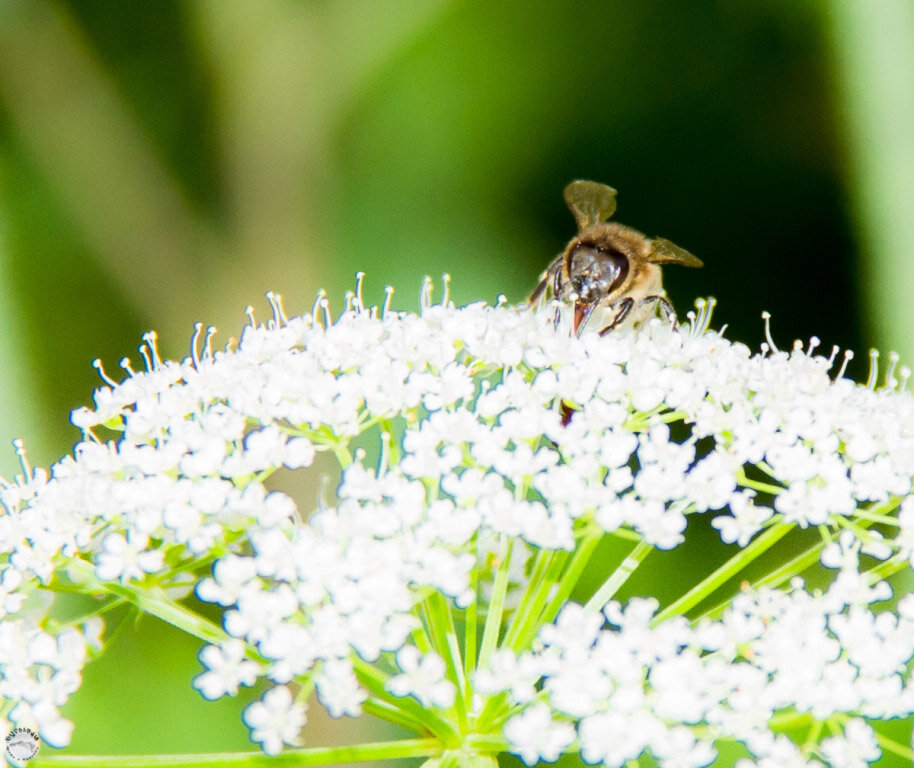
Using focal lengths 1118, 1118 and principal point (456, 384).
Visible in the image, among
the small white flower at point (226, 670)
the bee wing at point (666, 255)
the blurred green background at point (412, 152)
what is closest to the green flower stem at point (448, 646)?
the small white flower at point (226, 670)

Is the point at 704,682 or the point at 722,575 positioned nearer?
the point at 704,682

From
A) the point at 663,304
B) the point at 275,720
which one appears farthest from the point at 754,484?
the point at 663,304

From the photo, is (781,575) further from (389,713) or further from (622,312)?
(622,312)

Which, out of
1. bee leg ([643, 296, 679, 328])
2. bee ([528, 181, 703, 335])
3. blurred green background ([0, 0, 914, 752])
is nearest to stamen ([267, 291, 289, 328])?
bee ([528, 181, 703, 335])

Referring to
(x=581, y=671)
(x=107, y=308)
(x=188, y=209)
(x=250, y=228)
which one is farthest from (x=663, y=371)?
(x=107, y=308)

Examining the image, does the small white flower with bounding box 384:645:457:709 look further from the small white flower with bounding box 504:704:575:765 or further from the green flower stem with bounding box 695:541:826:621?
the green flower stem with bounding box 695:541:826:621

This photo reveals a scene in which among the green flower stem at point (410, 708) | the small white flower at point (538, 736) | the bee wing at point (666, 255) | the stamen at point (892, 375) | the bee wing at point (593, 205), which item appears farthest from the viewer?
the bee wing at point (593, 205)

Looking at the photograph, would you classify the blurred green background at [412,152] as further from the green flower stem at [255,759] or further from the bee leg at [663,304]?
the green flower stem at [255,759]
